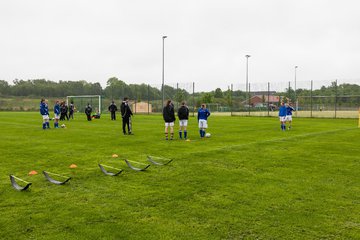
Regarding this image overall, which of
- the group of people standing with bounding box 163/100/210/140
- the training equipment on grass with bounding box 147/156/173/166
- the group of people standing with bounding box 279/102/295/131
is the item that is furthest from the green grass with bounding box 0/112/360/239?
the group of people standing with bounding box 279/102/295/131

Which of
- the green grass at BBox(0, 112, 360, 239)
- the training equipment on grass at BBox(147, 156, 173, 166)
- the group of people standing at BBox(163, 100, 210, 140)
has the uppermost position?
the group of people standing at BBox(163, 100, 210, 140)

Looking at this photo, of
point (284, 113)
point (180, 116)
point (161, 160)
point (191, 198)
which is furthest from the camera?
point (284, 113)

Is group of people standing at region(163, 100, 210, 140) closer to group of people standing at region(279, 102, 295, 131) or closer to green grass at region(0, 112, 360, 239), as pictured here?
green grass at region(0, 112, 360, 239)

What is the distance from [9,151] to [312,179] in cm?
1067

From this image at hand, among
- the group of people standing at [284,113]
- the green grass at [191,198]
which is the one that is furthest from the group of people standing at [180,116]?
the group of people standing at [284,113]

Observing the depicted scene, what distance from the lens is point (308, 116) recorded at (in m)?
41.7

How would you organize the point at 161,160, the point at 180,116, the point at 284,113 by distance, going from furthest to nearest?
1. the point at 284,113
2. the point at 180,116
3. the point at 161,160

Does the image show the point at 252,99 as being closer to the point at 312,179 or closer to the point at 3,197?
the point at 312,179

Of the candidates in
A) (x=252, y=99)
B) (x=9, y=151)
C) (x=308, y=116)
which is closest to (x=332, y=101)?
(x=308, y=116)

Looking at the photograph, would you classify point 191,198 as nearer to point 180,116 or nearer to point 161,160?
point 161,160

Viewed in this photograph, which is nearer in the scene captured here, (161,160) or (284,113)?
(161,160)

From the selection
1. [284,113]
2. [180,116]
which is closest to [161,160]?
[180,116]

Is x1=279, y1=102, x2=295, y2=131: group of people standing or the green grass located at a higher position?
x1=279, y1=102, x2=295, y2=131: group of people standing

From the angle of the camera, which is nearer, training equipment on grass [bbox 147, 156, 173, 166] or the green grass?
the green grass
